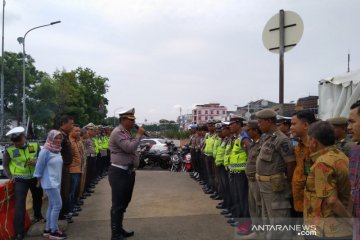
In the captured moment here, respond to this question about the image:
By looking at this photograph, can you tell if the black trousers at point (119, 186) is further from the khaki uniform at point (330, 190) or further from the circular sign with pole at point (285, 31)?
the khaki uniform at point (330, 190)

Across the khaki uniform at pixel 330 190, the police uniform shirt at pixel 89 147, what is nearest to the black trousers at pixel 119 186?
the khaki uniform at pixel 330 190

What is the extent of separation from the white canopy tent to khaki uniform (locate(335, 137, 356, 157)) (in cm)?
126

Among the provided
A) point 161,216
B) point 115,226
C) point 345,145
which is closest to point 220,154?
point 161,216

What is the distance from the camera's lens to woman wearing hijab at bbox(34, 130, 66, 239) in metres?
5.17

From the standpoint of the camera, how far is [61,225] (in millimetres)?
5727

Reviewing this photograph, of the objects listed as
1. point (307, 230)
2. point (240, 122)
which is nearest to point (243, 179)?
point (240, 122)

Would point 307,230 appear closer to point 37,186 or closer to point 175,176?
point 37,186

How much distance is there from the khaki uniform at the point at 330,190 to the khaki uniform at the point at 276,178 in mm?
1281

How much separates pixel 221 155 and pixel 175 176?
532 centimetres

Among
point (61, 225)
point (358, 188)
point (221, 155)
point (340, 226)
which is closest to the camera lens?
point (358, 188)

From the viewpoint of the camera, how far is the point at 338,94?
5.86 meters

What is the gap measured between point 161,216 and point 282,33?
12.5 feet

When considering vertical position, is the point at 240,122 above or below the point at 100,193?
above

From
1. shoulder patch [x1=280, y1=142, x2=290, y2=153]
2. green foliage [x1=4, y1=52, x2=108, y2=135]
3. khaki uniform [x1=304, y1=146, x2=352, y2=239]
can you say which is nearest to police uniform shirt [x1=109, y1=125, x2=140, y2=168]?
shoulder patch [x1=280, y1=142, x2=290, y2=153]
